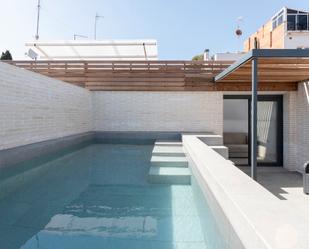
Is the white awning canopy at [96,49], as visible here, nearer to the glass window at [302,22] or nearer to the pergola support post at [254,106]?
the pergola support post at [254,106]

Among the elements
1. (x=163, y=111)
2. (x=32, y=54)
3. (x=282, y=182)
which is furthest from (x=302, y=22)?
(x=32, y=54)

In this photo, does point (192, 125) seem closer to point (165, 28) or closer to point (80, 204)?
point (80, 204)

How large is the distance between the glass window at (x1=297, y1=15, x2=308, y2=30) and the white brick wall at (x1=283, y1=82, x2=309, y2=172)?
12.8m

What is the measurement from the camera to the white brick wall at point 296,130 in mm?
10953

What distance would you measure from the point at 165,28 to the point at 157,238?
21.3m

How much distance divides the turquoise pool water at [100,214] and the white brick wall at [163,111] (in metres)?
6.65

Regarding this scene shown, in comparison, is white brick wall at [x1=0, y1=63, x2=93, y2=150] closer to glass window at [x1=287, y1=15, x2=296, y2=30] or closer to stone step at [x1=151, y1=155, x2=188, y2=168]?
stone step at [x1=151, y1=155, x2=188, y2=168]

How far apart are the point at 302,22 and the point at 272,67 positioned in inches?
679

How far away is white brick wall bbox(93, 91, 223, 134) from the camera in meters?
12.3

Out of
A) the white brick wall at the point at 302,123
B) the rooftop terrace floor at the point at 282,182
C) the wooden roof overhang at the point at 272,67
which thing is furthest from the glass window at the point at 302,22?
the rooftop terrace floor at the point at 282,182

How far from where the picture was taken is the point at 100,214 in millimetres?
3564

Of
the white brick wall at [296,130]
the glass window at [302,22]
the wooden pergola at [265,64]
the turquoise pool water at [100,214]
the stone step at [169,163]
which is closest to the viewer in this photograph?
the turquoise pool water at [100,214]

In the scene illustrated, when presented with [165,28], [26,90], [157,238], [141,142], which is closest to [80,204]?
[157,238]

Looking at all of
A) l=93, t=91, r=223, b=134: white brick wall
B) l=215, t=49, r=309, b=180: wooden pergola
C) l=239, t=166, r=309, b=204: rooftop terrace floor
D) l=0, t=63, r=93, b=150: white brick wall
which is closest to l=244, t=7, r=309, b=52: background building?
l=93, t=91, r=223, b=134: white brick wall
